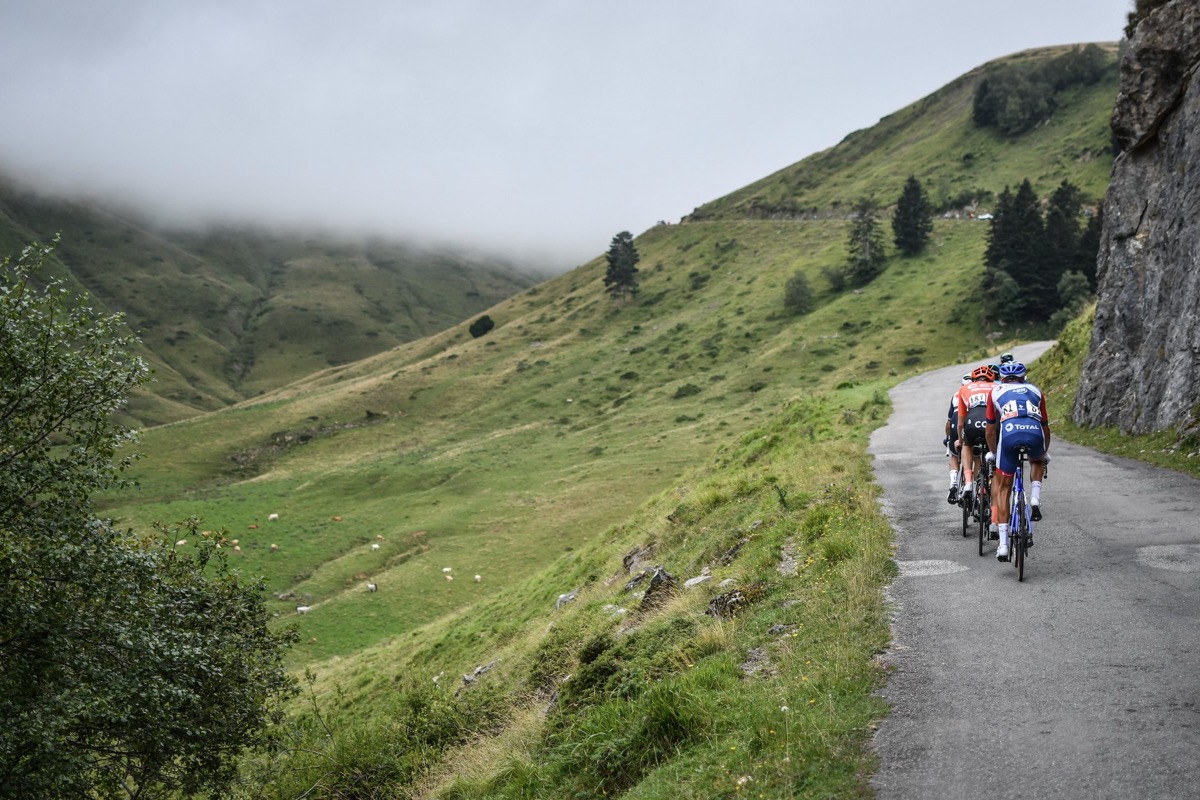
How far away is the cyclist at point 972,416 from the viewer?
13.0 meters

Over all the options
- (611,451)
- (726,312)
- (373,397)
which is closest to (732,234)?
(726,312)

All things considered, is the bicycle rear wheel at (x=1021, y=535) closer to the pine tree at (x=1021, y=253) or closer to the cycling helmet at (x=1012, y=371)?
the cycling helmet at (x=1012, y=371)

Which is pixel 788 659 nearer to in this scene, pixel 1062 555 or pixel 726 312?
pixel 1062 555

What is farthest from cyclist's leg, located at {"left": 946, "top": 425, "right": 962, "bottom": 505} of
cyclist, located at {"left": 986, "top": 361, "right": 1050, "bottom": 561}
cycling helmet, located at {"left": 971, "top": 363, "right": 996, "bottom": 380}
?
cyclist, located at {"left": 986, "top": 361, "right": 1050, "bottom": 561}

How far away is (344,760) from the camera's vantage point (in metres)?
14.3

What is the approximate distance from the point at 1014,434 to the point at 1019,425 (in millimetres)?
153

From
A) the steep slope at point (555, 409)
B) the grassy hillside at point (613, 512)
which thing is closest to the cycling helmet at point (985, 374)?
the grassy hillside at point (613, 512)

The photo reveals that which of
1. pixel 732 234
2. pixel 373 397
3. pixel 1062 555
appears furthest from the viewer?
pixel 732 234

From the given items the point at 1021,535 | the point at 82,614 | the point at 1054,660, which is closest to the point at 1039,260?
the point at 1021,535

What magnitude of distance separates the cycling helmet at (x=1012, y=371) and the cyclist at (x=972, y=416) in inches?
42.1

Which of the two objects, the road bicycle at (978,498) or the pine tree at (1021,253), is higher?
the pine tree at (1021,253)

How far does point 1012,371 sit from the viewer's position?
37.8 ft

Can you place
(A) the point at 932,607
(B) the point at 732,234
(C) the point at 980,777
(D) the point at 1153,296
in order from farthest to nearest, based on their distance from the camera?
(B) the point at 732,234 < (D) the point at 1153,296 < (A) the point at 932,607 < (C) the point at 980,777

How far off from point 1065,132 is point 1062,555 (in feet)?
441
